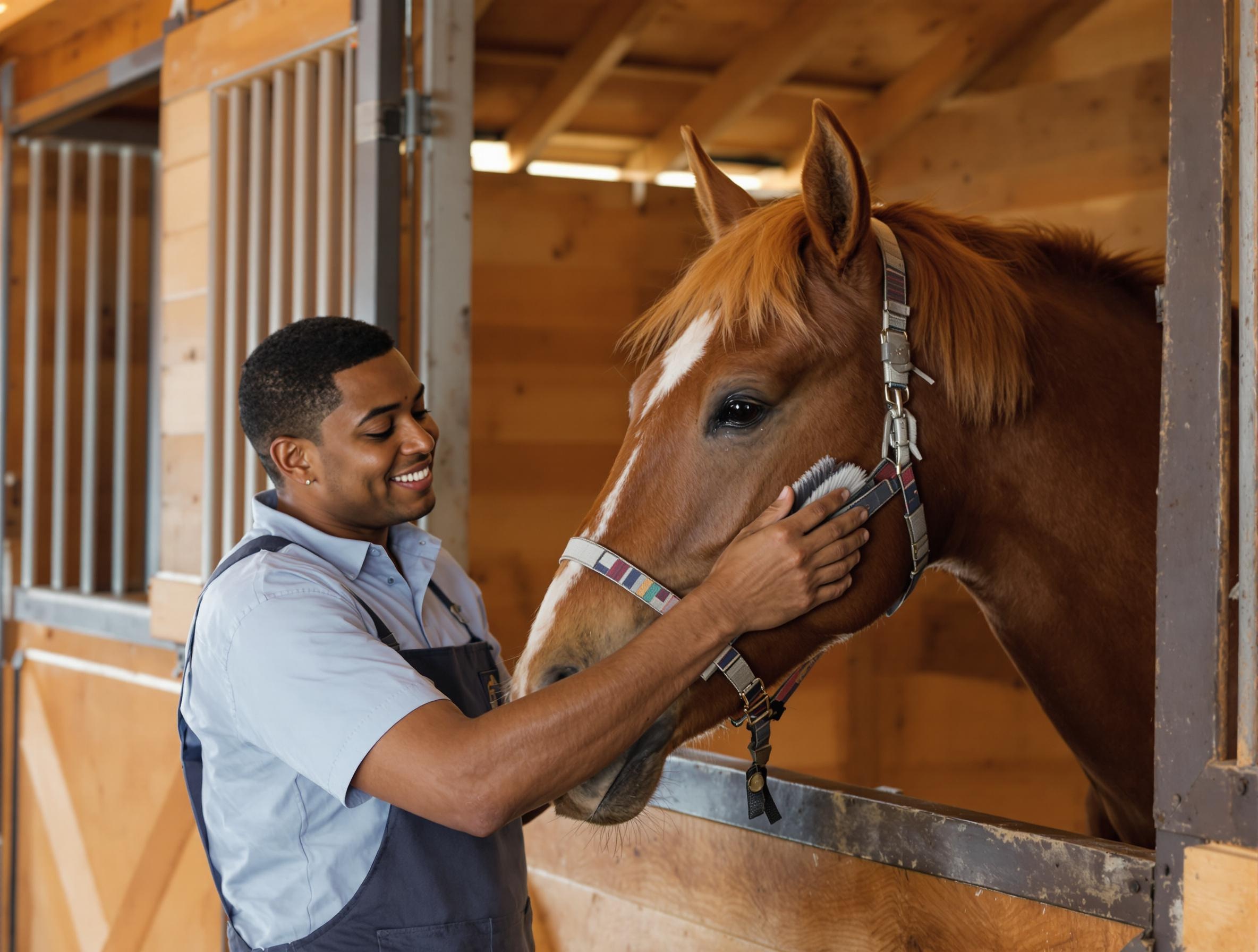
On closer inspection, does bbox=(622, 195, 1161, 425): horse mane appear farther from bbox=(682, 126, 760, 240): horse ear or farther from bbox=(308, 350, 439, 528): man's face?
bbox=(308, 350, 439, 528): man's face

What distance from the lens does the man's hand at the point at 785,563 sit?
4.02 feet

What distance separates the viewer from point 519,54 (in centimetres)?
352

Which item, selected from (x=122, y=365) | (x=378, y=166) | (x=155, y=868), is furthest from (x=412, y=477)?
(x=122, y=365)

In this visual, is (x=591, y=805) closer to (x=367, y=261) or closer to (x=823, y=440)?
(x=823, y=440)

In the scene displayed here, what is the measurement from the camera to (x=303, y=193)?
8.04 feet

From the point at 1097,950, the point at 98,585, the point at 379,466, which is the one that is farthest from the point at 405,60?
the point at 98,585

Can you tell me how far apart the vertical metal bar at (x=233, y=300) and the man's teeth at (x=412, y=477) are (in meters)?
1.17

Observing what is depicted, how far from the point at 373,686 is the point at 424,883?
269mm

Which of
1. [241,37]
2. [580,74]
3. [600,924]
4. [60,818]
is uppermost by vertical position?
[580,74]

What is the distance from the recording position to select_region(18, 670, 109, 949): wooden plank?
3237 millimetres

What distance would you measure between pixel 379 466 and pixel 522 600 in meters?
2.12

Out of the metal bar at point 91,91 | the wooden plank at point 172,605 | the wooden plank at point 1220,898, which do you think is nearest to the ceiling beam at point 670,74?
the metal bar at point 91,91

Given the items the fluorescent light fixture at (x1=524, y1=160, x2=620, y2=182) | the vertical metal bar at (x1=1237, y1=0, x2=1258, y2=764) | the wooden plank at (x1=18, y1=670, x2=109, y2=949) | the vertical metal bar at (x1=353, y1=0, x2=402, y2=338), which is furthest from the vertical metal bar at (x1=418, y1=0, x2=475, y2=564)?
the wooden plank at (x1=18, y1=670, x2=109, y2=949)

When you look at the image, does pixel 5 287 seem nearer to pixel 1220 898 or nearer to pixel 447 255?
pixel 447 255
